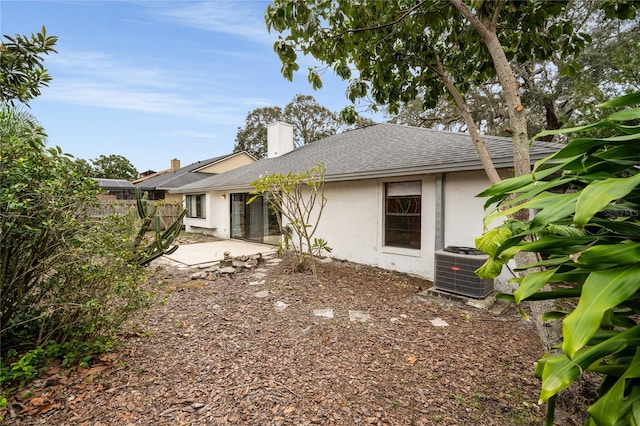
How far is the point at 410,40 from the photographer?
4.53m

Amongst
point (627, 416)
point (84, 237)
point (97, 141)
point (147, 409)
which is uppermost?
point (97, 141)

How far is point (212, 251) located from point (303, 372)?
7872mm

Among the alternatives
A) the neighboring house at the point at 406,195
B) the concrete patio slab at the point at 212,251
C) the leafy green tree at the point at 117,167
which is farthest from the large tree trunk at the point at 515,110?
the leafy green tree at the point at 117,167

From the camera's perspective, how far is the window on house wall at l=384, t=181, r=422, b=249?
6.70 meters

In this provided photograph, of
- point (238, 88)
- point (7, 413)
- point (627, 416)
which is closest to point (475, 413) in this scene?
point (627, 416)

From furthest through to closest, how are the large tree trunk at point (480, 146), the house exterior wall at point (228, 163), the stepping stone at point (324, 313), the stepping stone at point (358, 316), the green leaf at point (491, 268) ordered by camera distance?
the house exterior wall at point (228, 163) < the stepping stone at point (324, 313) < the stepping stone at point (358, 316) < the large tree trunk at point (480, 146) < the green leaf at point (491, 268)

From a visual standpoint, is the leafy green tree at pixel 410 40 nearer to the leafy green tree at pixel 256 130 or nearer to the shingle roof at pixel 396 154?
the shingle roof at pixel 396 154

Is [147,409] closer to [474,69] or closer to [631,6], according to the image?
[474,69]

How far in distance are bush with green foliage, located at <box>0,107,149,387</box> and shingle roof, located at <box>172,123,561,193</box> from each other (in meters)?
5.43

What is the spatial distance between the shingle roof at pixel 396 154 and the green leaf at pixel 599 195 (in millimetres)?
4828

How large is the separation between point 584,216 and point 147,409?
3.18 m

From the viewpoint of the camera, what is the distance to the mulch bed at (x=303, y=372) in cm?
230

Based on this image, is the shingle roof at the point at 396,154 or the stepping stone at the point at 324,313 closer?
the stepping stone at the point at 324,313

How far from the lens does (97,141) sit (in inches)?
358
